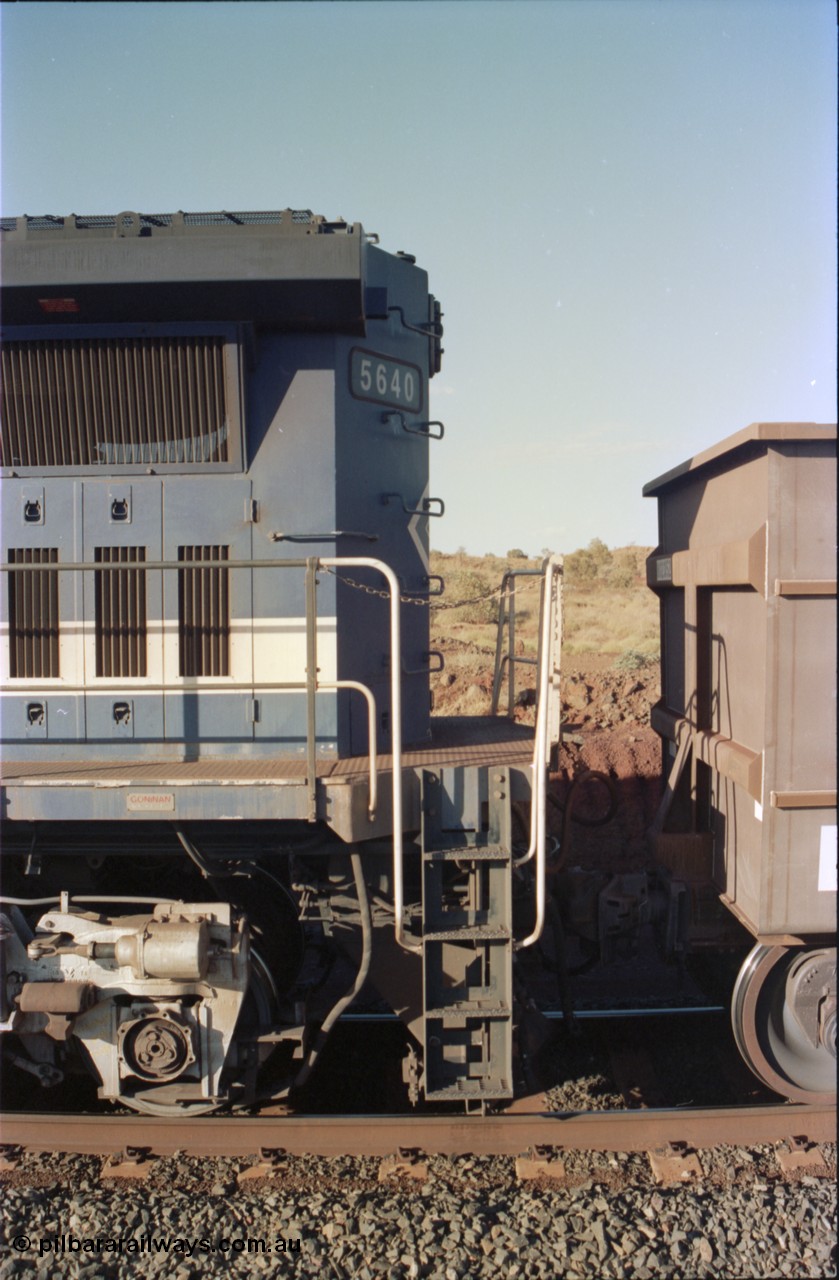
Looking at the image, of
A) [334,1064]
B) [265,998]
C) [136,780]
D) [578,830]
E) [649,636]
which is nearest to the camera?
[136,780]

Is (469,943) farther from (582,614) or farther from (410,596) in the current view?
(582,614)

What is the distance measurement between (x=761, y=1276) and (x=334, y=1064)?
278 cm

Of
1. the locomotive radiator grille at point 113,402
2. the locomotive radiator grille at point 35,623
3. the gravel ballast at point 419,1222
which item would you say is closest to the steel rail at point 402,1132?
the gravel ballast at point 419,1222

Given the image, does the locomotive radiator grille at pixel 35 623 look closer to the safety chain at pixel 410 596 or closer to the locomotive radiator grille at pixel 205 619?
the locomotive radiator grille at pixel 205 619

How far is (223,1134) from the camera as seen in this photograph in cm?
465

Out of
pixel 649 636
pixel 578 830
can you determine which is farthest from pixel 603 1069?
pixel 649 636

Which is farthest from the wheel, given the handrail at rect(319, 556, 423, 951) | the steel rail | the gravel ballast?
the handrail at rect(319, 556, 423, 951)

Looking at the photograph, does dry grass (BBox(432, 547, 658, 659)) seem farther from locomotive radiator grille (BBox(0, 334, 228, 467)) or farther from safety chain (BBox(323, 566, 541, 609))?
locomotive radiator grille (BBox(0, 334, 228, 467))

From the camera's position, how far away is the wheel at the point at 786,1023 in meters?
4.82

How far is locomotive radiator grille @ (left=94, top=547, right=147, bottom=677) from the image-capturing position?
522 cm

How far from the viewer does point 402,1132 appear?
461cm

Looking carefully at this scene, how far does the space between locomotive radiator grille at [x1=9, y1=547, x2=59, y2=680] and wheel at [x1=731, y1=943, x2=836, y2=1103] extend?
4.43 metres

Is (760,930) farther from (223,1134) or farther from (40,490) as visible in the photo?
(40,490)

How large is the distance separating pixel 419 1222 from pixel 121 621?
355cm
